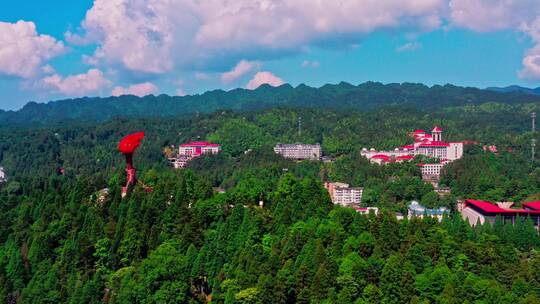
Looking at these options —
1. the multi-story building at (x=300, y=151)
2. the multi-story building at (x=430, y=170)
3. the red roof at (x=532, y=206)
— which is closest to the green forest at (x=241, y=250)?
the red roof at (x=532, y=206)

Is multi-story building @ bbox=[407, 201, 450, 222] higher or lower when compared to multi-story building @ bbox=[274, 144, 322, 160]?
lower

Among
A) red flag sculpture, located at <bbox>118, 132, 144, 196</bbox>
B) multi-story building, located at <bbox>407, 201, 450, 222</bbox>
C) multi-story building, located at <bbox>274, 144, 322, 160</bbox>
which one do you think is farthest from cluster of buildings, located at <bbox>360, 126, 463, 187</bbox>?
red flag sculpture, located at <bbox>118, 132, 144, 196</bbox>

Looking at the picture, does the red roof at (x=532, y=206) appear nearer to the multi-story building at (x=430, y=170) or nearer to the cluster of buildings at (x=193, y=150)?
the multi-story building at (x=430, y=170)

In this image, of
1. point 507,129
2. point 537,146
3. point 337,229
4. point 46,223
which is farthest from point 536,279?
point 507,129

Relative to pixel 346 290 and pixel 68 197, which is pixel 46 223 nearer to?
pixel 68 197

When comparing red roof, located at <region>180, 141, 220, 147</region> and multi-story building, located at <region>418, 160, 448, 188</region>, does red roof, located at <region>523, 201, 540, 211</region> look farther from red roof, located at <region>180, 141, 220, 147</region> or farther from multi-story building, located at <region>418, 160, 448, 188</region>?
red roof, located at <region>180, 141, 220, 147</region>

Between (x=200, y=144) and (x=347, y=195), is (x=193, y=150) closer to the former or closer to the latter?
(x=200, y=144)
